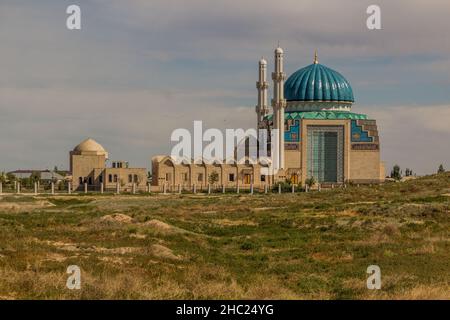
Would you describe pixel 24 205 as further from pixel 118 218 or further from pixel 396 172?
pixel 396 172

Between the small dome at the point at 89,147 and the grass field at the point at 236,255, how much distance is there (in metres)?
54.9

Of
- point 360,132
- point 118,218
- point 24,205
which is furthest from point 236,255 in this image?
point 360,132

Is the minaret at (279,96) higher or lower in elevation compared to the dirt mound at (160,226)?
higher

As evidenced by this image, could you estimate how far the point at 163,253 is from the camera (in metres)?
24.7

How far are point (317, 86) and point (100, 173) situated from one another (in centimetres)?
2962

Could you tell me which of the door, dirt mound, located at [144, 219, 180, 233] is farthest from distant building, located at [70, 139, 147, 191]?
dirt mound, located at [144, 219, 180, 233]

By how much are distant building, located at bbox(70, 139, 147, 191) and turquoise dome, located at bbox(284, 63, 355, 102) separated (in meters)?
22.9

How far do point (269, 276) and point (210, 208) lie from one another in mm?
33396

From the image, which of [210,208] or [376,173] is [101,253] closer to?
[210,208]

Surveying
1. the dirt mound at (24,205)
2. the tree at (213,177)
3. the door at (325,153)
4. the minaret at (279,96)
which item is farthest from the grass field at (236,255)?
the door at (325,153)

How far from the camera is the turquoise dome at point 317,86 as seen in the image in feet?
343

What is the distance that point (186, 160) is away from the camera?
95375mm

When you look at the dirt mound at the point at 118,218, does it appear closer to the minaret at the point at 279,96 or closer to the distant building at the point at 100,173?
the distant building at the point at 100,173
